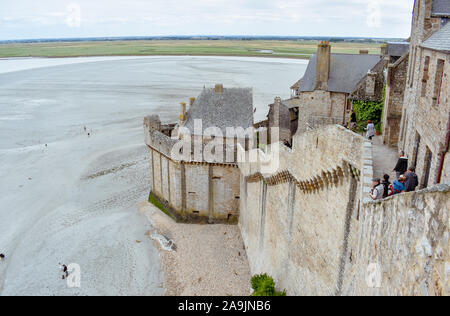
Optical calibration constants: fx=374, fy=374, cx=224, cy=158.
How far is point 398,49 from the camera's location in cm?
2606

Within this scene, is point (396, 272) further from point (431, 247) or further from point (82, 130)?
point (82, 130)

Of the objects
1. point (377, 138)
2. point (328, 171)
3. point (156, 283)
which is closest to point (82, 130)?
point (156, 283)

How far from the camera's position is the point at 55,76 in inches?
3691

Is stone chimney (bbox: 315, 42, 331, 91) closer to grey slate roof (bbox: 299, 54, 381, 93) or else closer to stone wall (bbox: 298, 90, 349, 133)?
grey slate roof (bbox: 299, 54, 381, 93)

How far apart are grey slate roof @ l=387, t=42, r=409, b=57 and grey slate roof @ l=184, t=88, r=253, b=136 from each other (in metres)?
10.5

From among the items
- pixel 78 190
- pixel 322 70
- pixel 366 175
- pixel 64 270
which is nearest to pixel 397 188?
pixel 366 175

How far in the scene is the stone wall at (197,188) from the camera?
21.1 meters

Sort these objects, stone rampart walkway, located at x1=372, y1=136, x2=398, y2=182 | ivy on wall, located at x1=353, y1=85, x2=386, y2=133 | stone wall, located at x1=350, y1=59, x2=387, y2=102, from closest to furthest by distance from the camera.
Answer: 1. stone rampart walkway, located at x1=372, y1=136, x2=398, y2=182
2. ivy on wall, located at x1=353, y1=85, x2=386, y2=133
3. stone wall, located at x1=350, y1=59, x2=387, y2=102

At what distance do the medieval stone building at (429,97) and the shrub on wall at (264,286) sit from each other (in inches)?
Answer: 247

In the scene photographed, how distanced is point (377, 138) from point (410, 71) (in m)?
3.80


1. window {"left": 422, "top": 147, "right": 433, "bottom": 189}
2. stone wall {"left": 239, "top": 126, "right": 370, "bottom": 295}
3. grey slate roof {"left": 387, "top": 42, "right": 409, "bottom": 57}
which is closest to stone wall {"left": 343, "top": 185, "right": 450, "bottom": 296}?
stone wall {"left": 239, "top": 126, "right": 370, "bottom": 295}

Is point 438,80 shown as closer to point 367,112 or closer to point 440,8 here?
point 440,8

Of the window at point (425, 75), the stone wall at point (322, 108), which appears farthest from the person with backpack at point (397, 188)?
the stone wall at point (322, 108)

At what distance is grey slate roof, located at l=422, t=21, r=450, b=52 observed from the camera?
9719mm
